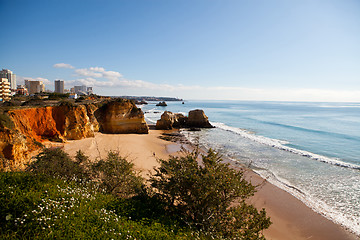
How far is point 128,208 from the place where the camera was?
557cm

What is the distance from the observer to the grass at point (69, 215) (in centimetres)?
413

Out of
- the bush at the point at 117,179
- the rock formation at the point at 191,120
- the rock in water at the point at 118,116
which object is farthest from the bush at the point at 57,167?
the rock formation at the point at 191,120

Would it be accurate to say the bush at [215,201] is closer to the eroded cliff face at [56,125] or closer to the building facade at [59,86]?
the eroded cliff face at [56,125]

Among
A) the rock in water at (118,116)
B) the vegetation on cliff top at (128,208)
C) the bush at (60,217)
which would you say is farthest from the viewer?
the rock in water at (118,116)

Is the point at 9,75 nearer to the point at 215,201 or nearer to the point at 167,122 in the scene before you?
the point at 167,122

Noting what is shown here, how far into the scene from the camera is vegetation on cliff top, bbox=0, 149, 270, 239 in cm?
427

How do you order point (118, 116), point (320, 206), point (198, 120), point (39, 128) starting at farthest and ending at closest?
point (198, 120) < point (118, 116) < point (39, 128) < point (320, 206)

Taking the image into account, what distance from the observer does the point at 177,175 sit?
19.4 ft

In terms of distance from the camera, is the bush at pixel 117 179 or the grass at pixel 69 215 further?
the bush at pixel 117 179

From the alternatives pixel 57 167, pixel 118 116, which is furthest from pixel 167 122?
pixel 57 167

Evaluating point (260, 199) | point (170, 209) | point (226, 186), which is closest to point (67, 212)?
point (170, 209)

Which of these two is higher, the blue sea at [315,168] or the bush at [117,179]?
the bush at [117,179]

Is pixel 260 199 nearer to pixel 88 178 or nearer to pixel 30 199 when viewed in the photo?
pixel 88 178

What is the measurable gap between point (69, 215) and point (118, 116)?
78.0 feet
